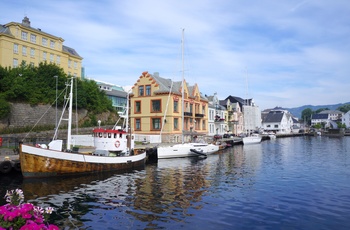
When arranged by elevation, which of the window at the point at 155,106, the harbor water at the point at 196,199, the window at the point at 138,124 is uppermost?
the window at the point at 155,106

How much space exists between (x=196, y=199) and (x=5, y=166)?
18.2m

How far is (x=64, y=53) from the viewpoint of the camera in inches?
2731

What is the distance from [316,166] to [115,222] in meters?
25.6

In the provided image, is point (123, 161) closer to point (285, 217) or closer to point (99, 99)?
point (285, 217)

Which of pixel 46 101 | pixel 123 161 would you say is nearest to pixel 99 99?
pixel 46 101

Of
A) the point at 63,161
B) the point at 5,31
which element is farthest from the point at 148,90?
the point at 63,161

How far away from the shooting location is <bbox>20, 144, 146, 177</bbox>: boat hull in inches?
910

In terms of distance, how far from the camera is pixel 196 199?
17.4 m

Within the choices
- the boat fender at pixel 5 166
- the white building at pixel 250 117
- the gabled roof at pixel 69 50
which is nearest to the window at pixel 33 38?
the gabled roof at pixel 69 50

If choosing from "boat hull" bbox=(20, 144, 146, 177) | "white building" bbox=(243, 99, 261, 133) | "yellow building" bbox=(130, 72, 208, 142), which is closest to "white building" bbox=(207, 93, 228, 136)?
"white building" bbox=(243, 99, 261, 133)

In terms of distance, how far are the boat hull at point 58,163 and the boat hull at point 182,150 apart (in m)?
A: 11.0

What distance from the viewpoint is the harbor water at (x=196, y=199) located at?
1334 centimetres

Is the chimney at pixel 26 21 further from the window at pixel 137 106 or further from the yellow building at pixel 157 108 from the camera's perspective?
the window at pixel 137 106

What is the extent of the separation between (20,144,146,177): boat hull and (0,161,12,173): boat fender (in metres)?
2.67
